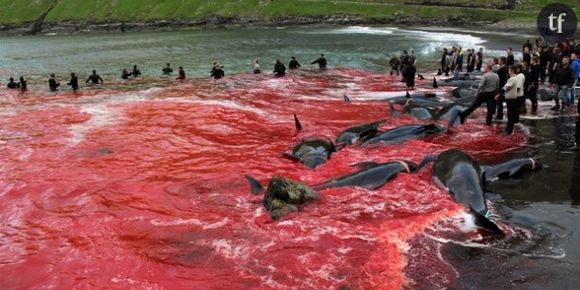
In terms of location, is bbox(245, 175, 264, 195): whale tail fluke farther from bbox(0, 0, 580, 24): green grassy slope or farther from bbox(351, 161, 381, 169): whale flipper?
bbox(0, 0, 580, 24): green grassy slope

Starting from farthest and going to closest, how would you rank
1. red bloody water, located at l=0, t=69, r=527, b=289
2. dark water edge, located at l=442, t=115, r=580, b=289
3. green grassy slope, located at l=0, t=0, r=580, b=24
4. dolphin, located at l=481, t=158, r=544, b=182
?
green grassy slope, located at l=0, t=0, r=580, b=24
dolphin, located at l=481, t=158, r=544, b=182
red bloody water, located at l=0, t=69, r=527, b=289
dark water edge, located at l=442, t=115, r=580, b=289

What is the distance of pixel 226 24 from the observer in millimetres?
129000

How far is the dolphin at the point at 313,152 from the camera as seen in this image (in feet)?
62.6

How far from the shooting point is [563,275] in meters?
10.1

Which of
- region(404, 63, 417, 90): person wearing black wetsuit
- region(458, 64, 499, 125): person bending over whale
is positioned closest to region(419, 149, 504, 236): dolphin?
region(458, 64, 499, 125): person bending over whale

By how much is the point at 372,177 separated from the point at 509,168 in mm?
4297

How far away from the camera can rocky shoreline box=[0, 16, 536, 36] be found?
99.1 metres

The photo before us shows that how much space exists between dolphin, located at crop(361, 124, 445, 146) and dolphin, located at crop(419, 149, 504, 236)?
→ 416 centimetres

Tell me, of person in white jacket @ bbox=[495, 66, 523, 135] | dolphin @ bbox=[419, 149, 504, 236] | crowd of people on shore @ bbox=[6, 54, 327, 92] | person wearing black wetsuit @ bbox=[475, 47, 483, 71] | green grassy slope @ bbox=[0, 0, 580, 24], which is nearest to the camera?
dolphin @ bbox=[419, 149, 504, 236]

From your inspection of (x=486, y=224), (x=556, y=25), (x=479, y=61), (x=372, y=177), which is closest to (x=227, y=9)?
(x=479, y=61)

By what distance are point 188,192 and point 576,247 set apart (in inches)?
453

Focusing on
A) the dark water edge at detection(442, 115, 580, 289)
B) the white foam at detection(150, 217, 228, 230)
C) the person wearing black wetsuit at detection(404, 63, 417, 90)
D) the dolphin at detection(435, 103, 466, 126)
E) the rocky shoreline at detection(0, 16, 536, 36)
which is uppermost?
the rocky shoreline at detection(0, 16, 536, 36)

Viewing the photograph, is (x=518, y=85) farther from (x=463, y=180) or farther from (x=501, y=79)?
(x=463, y=180)

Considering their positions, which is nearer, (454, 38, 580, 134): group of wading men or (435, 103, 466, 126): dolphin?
(454, 38, 580, 134): group of wading men
